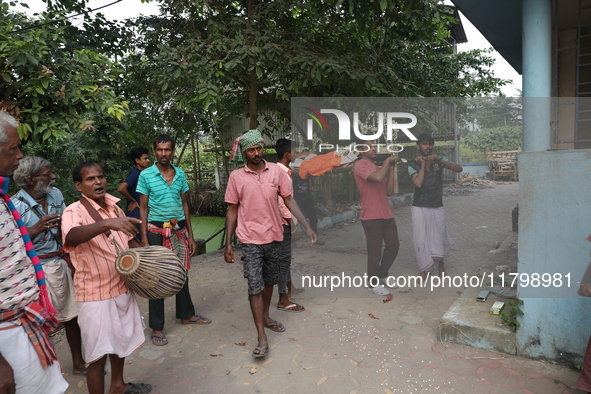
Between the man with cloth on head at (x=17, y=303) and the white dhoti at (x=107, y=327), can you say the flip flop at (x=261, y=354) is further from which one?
the man with cloth on head at (x=17, y=303)

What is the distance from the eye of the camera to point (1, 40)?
3.69 meters

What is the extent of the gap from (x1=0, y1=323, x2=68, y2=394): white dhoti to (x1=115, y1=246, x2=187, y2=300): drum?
0.71 metres

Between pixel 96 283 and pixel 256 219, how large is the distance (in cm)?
133

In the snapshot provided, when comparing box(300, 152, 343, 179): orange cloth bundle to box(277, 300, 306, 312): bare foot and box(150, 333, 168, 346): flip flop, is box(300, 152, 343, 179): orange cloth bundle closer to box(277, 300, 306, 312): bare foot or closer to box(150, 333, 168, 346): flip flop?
box(277, 300, 306, 312): bare foot

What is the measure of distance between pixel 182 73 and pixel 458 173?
3504 millimetres

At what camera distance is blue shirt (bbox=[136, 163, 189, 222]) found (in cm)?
368

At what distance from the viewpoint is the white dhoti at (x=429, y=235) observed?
14.9 feet

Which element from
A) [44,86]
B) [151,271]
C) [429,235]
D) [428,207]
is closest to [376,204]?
[428,207]

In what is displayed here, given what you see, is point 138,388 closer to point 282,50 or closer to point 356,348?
point 356,348

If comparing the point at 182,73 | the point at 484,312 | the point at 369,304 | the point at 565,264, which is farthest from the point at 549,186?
the point at 182,73

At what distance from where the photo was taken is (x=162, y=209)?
12.2 feet

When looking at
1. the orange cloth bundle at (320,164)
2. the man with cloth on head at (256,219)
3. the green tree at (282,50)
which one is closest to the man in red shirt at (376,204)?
the orange cloth bundle at (320,164)

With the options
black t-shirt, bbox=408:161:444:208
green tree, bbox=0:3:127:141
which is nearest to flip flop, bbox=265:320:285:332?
black t-shirt, bbox=408:161:444:208

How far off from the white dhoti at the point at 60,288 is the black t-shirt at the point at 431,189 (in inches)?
136
